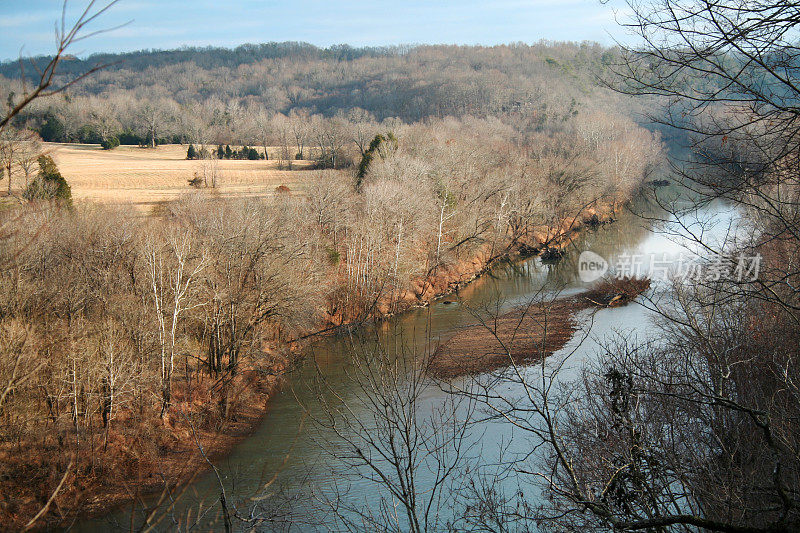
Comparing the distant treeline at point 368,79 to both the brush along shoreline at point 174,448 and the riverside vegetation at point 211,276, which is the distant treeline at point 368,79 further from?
the brush along shoreline at point 174,448

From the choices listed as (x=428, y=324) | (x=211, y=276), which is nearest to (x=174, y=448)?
(x=211, y=276)

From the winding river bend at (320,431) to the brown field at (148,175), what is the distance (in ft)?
59.3

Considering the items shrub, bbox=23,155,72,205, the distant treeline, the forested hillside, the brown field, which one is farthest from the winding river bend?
the distant treeline

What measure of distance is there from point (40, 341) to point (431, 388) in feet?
40.3

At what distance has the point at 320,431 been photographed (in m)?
16.5

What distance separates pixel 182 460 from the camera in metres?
16.8

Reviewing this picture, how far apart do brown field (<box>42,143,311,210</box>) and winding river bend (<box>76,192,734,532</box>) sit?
1807 centimetres

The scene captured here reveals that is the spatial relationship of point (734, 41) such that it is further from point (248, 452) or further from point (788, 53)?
point (248, 452)

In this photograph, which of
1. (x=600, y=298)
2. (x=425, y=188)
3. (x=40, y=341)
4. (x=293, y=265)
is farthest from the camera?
(x=425, y=188)

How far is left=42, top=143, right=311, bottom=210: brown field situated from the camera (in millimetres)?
40934

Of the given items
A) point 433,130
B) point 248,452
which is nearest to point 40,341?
point 248,452

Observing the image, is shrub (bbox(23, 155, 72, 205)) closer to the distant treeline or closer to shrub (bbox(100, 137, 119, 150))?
shrub (bbox(100, 137, 119, 150))

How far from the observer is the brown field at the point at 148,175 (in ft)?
134

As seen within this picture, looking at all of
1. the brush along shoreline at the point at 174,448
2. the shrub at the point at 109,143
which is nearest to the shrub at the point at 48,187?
the brush along shoreline at the point at 174,448
